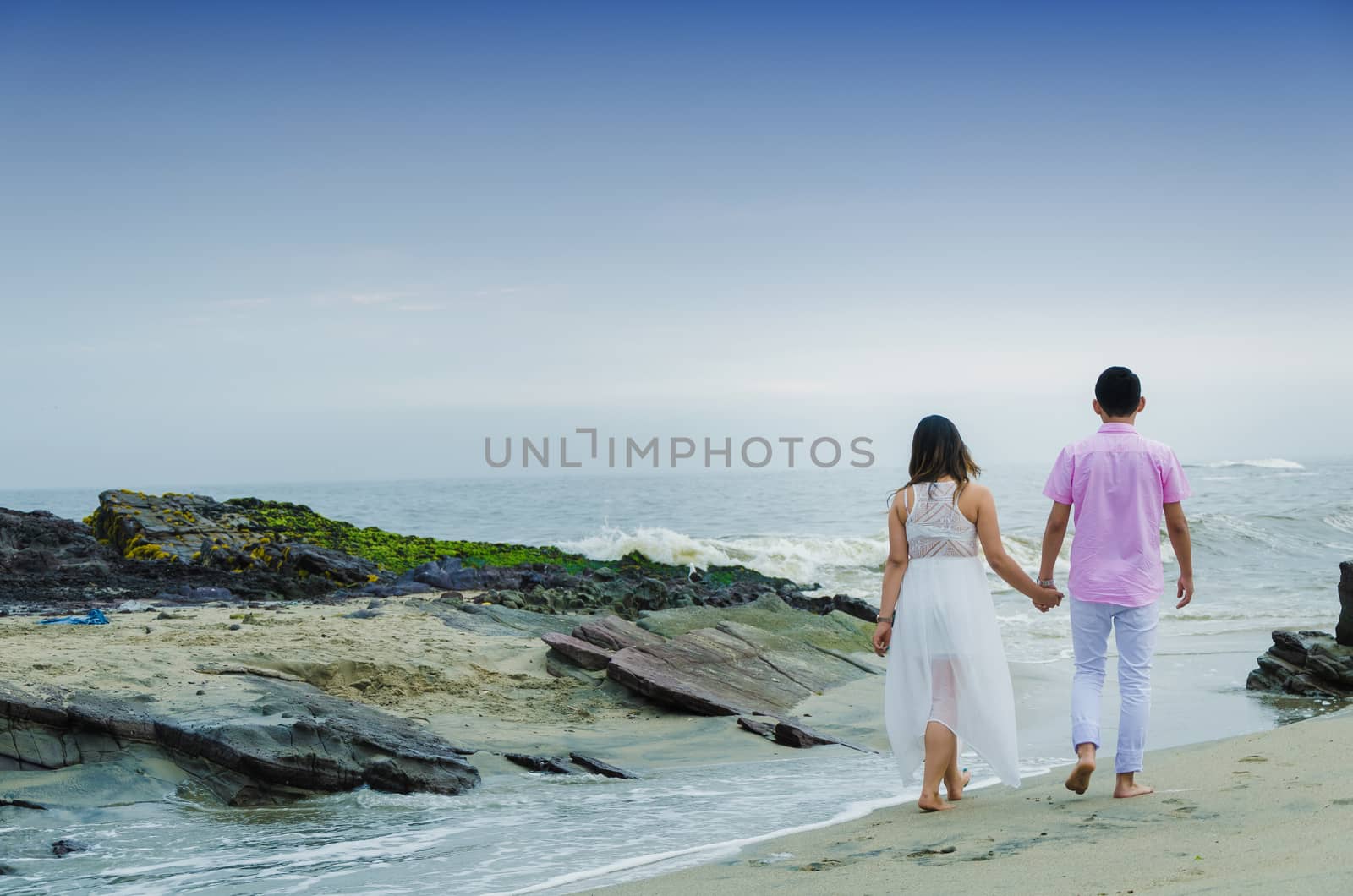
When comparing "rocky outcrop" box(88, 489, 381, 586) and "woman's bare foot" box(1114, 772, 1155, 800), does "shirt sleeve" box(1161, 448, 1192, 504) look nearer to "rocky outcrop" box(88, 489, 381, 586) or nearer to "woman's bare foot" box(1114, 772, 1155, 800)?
"woman's bare foot" box(1114, 772, 1155, 800)

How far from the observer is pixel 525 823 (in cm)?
570

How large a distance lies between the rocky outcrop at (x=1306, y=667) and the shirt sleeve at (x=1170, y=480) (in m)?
5.66

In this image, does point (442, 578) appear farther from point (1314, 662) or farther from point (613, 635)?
point (1314, 662)

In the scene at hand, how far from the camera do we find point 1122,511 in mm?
4895

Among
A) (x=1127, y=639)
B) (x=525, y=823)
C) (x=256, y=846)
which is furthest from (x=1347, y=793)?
(x=256, y=846)

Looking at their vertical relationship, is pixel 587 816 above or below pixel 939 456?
below

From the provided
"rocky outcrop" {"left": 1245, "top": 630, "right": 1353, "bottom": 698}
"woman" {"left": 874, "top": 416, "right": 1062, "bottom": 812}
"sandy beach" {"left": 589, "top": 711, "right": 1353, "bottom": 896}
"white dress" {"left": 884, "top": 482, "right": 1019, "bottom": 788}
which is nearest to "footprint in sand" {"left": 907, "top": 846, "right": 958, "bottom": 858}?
"sandy beach" {"left": 589, "top": 711, "right": 1353, "bottom": 896}

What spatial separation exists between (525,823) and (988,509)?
297 cm

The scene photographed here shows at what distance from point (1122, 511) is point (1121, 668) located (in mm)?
771

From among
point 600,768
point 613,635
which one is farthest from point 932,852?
point 613,635

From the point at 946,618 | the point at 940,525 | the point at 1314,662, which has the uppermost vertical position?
the point at 940,525

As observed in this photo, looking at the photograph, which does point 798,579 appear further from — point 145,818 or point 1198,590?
point 145,818

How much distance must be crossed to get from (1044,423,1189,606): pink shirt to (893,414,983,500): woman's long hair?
43cm

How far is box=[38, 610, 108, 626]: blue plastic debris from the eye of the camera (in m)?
9.94
